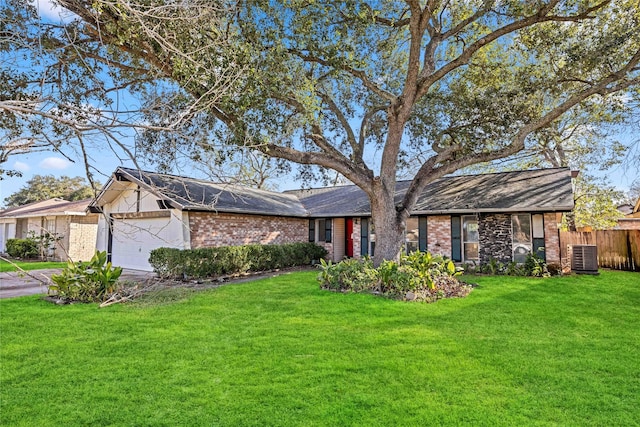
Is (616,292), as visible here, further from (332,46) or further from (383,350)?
(332,46)

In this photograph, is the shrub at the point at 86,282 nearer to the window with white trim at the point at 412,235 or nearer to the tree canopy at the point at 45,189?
the window with white trim at the point at 412,235

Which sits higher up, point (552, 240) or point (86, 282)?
point (552, 240)

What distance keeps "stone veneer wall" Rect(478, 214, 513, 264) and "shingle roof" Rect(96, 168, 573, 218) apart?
678mm

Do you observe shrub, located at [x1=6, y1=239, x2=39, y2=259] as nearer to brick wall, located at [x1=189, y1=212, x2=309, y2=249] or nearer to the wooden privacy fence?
brick wall, located at [x1=189, y1=212, x2=309, y2=249]

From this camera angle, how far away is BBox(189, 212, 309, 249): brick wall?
13445 millimetres

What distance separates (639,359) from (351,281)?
19.9ft

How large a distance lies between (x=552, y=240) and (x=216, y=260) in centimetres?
1205

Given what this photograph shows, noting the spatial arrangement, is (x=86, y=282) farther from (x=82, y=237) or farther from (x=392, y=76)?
(x=82, y=237)

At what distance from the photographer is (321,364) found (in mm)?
4648

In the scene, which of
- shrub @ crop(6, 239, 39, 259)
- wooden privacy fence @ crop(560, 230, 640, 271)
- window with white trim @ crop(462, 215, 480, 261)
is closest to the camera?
window with white trim @ crop(462, 215, 480, 261)

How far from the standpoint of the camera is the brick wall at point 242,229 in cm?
1345

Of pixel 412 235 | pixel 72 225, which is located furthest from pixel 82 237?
pixel 412 235

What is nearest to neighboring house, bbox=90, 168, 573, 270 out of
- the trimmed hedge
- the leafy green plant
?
the leafy green plant

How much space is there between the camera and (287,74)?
959 centimetres
